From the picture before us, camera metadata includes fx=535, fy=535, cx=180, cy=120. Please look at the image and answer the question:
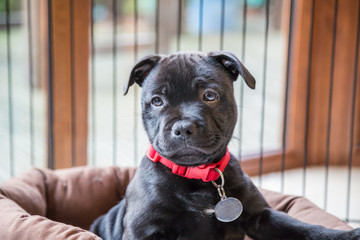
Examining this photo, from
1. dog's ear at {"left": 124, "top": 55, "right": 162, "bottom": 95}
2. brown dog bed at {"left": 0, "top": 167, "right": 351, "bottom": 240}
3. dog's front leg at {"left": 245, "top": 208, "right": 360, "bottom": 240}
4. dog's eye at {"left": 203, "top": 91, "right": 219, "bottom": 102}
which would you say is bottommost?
brown dog bed at {"left": 0, "top": 167, "right": 351, "bottom": 240}

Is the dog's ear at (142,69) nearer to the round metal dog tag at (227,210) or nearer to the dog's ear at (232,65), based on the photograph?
the dog's ear at (232,65)

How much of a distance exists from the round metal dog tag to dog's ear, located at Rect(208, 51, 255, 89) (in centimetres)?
39

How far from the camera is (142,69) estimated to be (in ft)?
6.28

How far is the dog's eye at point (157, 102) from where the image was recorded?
175 cm

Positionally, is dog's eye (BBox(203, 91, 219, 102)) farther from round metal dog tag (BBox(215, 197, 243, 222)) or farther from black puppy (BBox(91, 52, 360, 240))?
round metal dog tag (BBox(215, 197, 243, 222))

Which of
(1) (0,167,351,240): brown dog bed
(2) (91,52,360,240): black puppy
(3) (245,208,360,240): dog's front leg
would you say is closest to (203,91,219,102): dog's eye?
(2) (91,52,360,240): black puppy

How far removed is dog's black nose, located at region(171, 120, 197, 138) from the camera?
1604mm

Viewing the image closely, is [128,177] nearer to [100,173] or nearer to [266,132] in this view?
[100,173]

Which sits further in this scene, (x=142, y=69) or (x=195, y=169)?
(x=142, y=69)

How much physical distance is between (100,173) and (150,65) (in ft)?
2.98

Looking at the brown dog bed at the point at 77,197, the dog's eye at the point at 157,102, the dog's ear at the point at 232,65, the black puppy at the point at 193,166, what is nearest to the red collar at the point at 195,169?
the black puppy at the point at 193,166

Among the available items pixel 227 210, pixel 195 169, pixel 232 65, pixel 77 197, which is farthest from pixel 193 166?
pixel 77 197

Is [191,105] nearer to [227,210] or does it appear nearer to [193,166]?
[193,166]

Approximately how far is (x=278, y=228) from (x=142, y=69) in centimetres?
74
